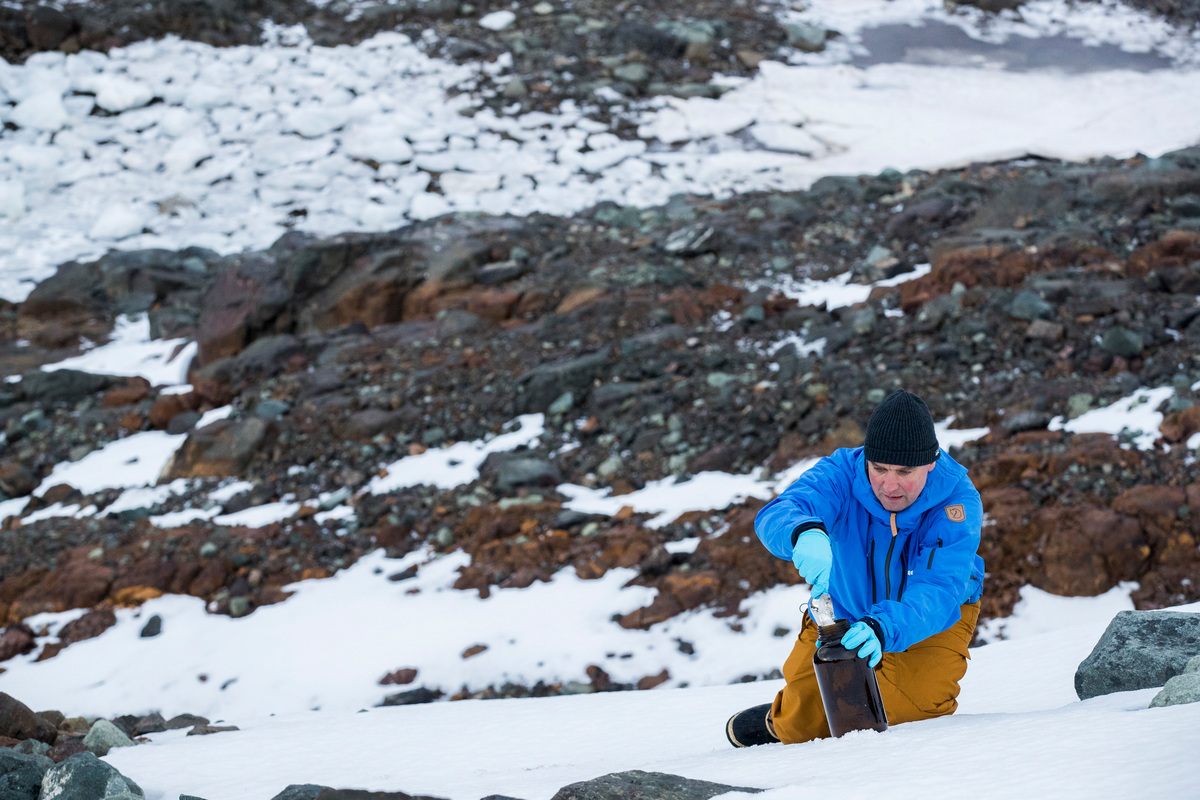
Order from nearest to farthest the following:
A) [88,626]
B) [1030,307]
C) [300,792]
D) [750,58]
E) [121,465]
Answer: [300,792]
[88,626]
[1030,307]
[121,465]
[750,58]

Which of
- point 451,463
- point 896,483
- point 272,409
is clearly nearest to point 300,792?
point 896,483

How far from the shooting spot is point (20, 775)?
2.82 metres

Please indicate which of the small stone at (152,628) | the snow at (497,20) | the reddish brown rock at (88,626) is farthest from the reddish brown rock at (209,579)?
the snow at (497,20)

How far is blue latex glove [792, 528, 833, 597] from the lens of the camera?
7.79ft

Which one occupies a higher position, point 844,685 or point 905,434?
point 905,434

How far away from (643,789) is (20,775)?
79.5 inches

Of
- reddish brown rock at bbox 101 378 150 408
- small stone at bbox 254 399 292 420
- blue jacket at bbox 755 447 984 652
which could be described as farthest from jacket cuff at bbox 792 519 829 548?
reddish brown rock at bbox 101 378 150 408

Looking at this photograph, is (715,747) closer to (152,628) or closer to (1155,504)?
(1155,504)

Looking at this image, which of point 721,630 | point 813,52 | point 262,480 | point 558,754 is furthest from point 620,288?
point 813,52

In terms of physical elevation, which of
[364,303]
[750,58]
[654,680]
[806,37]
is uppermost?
[806,37]

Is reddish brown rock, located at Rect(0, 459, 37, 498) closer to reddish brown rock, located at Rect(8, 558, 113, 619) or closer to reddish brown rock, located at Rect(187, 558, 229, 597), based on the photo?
reddish brown rock, located at Rect(8, 558, 113, 619)

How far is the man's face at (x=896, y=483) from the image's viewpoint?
8.27 feet

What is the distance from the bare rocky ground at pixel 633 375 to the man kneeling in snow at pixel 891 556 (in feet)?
6.70

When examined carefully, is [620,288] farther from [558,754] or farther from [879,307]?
[558,754]
